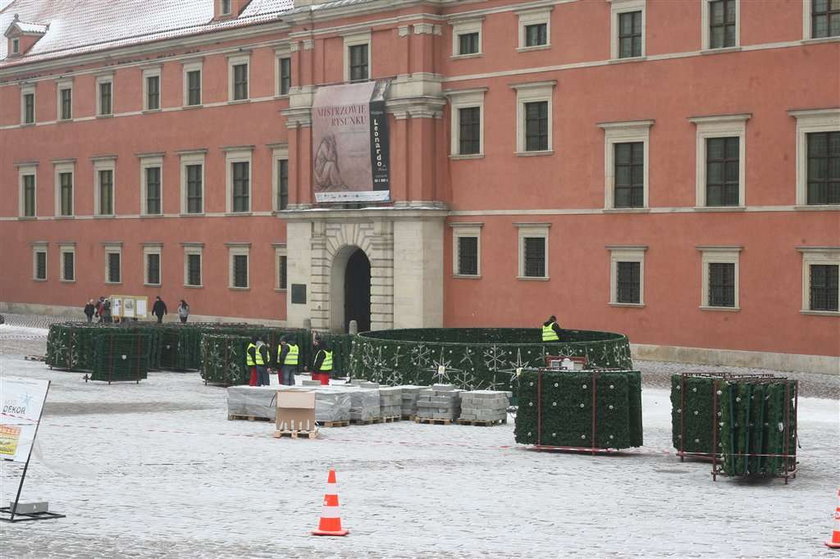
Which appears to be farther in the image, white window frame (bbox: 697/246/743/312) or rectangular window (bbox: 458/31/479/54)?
rectangular window (bbox: 458/31/479/54)

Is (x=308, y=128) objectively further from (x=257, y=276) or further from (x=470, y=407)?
(x=470, y=407)

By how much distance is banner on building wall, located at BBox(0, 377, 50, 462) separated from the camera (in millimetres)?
17125

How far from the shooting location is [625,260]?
45.2 m

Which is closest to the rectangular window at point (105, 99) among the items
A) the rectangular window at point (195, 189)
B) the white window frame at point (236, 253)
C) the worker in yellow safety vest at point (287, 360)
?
the rectangular window at point (195, 189)

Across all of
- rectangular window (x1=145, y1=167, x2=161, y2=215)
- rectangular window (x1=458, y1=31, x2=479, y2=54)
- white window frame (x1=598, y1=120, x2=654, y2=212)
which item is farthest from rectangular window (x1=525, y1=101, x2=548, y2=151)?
rectangular window (x1=145, y1=167, x2=161, y2=215)

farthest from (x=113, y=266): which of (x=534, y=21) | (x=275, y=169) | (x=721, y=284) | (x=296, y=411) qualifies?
(x=296, y=411)

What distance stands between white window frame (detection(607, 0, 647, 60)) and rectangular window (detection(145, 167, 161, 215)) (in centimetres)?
2594

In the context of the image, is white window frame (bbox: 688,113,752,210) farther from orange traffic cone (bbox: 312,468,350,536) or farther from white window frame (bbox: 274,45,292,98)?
orange traffic cone (bbox: 312,468,350,536)

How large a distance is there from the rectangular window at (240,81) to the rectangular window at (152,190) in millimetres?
6425

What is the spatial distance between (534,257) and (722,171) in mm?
7875

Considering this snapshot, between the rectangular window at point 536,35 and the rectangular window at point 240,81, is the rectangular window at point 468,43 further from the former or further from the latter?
the rectangular window at point 240,81

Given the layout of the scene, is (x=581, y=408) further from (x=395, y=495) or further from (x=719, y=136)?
(x=719, y=136)

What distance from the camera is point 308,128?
2148 inches

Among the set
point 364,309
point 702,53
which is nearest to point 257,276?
point 364,309
